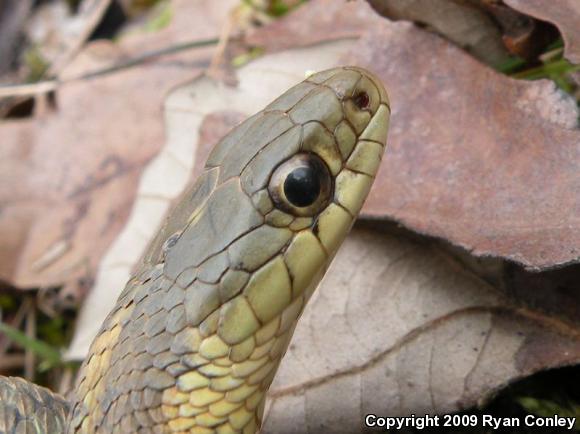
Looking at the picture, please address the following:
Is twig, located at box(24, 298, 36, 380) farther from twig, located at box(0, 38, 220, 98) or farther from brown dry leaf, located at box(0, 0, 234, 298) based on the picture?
twig, located at box(0, 38, 220, 98)

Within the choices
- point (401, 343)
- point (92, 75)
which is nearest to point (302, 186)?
point (401, 343)

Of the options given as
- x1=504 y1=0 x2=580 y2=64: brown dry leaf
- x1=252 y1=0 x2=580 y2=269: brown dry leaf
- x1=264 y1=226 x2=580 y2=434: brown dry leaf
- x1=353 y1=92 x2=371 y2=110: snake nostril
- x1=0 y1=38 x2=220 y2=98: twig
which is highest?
x1=353 y1=92 x2=371 y2=110: snake nostril

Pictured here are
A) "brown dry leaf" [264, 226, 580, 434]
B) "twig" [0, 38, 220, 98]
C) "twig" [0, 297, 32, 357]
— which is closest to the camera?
"brown dry leaf" [264, 226, 580, 434]


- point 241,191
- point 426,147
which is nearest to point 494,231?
point 426,147

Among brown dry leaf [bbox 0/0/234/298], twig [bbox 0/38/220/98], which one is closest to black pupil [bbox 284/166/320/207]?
brown dry leaf [bbox 0/0/234/298]

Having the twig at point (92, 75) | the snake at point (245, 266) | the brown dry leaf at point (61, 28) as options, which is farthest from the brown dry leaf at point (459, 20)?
the brown dry leaf at point (61, 28)

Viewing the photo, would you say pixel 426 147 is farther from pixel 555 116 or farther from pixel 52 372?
pixel 52 372

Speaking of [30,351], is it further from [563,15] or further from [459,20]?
[563,15]
